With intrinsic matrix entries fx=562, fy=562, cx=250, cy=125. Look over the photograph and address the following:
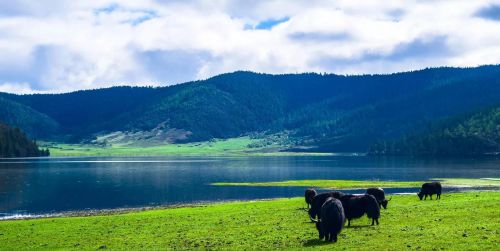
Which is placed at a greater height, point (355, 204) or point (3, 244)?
point (355, 204)

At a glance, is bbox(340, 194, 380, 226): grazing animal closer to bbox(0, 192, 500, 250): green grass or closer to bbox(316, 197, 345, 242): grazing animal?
bbox(0, 192, 500, 250): green grass

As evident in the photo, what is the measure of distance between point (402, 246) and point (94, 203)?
68279 millimetres

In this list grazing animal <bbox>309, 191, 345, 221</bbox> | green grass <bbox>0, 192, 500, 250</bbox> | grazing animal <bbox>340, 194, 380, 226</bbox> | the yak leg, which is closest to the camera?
green grass <bbox>0, 192, 500, 250</bbox>

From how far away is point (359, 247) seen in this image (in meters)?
30.7

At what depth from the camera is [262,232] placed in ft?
127

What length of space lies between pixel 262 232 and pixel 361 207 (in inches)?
287

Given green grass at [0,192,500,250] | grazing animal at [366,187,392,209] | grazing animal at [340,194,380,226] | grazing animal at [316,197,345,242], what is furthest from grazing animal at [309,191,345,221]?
grazing animal at [316,197,345,242]

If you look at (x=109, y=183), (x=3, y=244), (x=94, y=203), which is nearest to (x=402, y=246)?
(x=3, y=244)

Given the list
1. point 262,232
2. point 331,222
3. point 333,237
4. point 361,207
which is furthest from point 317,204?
point 333,237

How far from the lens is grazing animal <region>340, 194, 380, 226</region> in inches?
1548

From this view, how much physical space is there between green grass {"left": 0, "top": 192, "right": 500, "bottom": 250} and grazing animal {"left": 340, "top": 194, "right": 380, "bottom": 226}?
0.87 meters

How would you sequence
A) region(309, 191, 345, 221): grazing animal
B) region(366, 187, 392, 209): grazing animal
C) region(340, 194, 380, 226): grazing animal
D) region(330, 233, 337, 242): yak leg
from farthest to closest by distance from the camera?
region(366, 187, 392, 209): grazing animal < region(309, 191, 345, 221): grazing animal < region(340, 194, 380, 226): grazing animal < region(330, 233, 337, 242): yak leg

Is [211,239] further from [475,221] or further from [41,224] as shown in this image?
[41,224]

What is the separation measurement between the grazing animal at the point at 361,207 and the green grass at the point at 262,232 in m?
0.87
